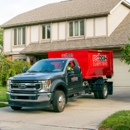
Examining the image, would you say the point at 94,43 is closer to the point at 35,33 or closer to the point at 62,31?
the point at 62,31

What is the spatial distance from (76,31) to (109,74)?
964 centimetres

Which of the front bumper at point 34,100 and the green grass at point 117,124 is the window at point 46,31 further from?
the green grass at point 117,124

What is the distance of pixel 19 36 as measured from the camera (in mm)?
27500

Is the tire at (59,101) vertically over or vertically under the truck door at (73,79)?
under

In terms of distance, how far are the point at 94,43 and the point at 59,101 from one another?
42.2 ft

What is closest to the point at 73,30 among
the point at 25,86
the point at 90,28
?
the point at 90,28

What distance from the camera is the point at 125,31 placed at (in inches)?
874

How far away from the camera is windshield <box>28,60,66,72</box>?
11000mm

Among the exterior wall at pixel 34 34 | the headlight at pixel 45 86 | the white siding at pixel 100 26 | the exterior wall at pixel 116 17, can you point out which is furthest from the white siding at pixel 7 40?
the headlight at pixel 45 86

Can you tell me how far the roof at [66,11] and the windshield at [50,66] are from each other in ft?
39.8

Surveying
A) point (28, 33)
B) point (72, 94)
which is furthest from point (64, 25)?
point (72, 94)

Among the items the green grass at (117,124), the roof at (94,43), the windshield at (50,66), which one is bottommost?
the green grass at (117,124)

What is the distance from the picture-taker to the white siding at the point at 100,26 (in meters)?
22.6

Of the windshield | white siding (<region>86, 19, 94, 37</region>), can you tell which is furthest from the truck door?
white siding (<region>86, 19, 94, 37</region>)
